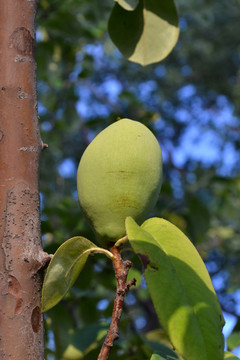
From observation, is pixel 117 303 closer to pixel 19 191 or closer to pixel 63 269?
pixel 63 269

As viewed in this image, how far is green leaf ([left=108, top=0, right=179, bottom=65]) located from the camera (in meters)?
1.06

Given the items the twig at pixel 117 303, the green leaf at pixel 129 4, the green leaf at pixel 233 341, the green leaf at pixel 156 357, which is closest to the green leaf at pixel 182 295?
the twig at pixel 117 303

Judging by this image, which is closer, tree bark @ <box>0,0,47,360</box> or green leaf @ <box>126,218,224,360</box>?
green leaf @ <box>126,218,224,360</box>

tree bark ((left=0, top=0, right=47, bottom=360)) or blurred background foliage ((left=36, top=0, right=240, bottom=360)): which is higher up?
tree bark ((left=0, top=0, right=47, bottom=360))

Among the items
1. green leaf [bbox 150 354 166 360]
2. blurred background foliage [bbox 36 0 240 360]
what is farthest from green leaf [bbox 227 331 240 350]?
green leaf [bbox 150 354 166 360]

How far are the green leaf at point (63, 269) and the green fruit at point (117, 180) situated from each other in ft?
0.13

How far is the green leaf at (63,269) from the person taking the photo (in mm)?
645

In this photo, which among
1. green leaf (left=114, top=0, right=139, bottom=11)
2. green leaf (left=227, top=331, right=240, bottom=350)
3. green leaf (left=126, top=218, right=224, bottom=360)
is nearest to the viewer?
green leaf (left=126, top=218, right=224, bottom=360)

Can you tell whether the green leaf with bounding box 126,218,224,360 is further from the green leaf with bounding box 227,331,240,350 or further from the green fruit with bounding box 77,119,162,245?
the green leaf with bounding box 227,331,240,350

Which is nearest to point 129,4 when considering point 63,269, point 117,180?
point 117,180

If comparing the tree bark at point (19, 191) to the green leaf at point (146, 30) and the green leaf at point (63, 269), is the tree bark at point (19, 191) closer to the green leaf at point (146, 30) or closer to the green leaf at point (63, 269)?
the green leaf at point (63, 269)

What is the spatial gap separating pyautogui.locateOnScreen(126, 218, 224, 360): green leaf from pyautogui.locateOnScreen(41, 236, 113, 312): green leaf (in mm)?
101

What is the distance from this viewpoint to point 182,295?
554 millimetres

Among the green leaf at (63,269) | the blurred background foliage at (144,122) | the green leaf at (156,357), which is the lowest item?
the blurred background foliage at (144,122)
